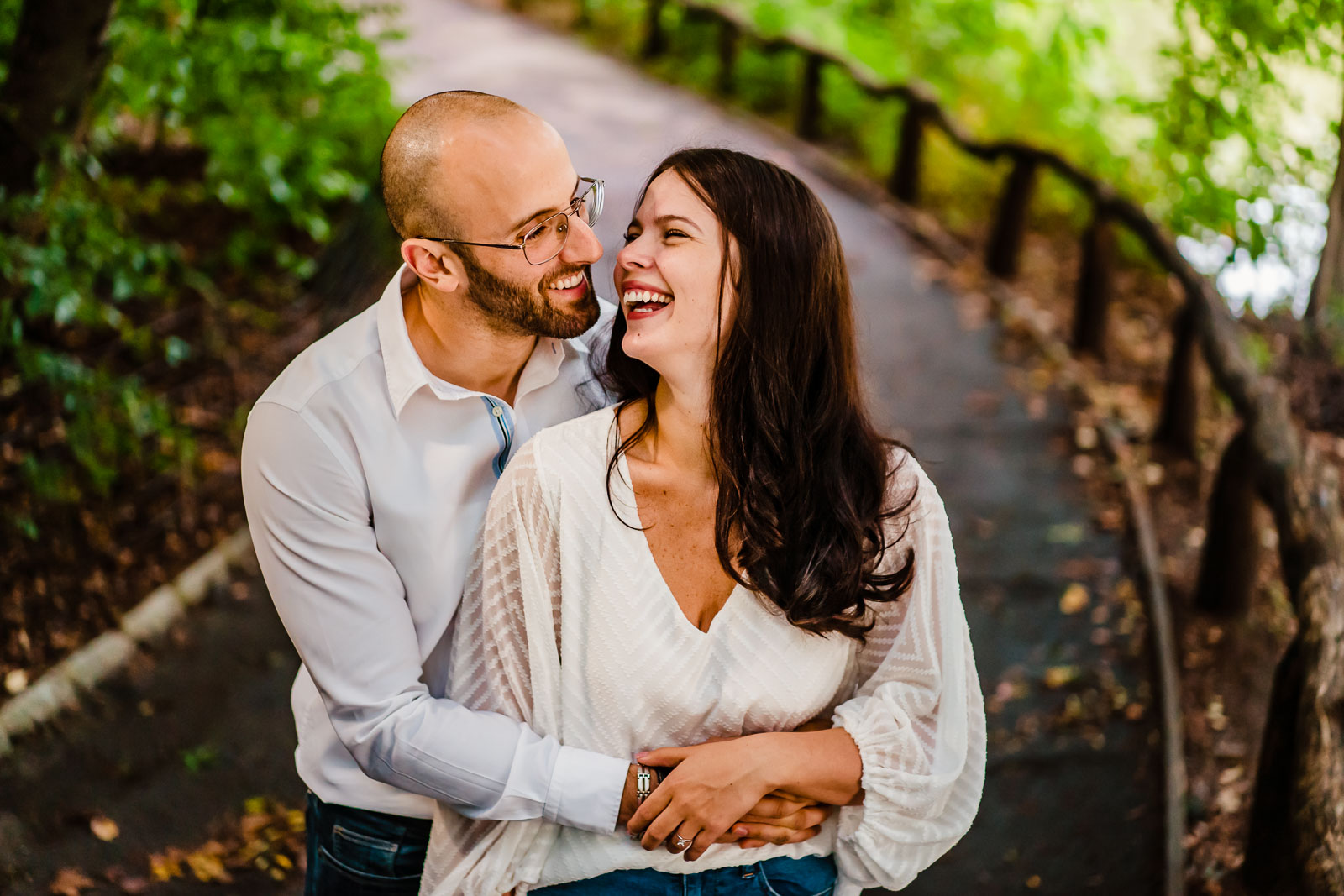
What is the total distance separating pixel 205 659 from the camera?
192 inches

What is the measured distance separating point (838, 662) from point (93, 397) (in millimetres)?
3899

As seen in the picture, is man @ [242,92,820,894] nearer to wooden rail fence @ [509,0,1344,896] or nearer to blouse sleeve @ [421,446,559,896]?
blouse sleeve @ [421,446,559,896]

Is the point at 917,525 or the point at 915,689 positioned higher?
the point at 917,525

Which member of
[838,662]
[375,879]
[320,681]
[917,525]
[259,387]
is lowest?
[259,387]

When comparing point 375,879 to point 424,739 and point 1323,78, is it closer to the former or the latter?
point 424,739

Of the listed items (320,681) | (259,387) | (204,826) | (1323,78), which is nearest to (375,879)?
(320,681)

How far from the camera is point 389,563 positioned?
2295mm

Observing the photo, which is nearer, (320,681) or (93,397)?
(320,681)

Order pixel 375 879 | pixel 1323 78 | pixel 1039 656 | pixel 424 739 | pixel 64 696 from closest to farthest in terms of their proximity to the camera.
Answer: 1. pixel 424 739
2. pixel 375 879
3. pixel 64 696
4. pixel 1039 656
5. pixel 1323 78

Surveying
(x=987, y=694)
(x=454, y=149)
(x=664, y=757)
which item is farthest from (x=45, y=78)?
(x=987, y=694)

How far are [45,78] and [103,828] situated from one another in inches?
102

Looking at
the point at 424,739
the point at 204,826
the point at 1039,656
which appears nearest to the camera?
the point at 424,739

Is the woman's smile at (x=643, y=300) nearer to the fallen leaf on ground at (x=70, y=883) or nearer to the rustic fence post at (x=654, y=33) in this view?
the fallen leaf on ground at (x=70, y=883)

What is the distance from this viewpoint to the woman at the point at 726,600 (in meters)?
2.13
